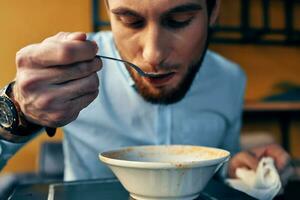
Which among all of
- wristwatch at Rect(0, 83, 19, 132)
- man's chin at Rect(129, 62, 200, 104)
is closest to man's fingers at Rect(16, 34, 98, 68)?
wristwatch at Rect(0, 83, 19, 132)

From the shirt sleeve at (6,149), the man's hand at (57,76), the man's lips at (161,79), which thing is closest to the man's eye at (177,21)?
the man's lips at (161,79)

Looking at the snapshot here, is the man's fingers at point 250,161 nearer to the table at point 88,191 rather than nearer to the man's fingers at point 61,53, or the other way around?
the table at point 88,191

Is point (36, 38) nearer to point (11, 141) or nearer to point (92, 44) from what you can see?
point (11, 141)

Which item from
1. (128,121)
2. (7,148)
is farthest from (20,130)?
(128,121)

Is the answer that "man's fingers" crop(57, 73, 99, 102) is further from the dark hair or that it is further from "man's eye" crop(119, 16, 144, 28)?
the dark hair

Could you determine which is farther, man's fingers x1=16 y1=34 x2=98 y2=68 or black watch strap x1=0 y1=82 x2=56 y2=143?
black watch strap x1=0 y1=82 x2=56 y2=143

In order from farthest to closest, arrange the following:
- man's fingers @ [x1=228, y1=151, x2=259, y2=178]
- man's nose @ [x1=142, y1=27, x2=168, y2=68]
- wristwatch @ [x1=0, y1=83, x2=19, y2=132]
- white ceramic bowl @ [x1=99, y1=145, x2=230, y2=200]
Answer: man's fingers @ [x1=228, y1=151, x2=259, y2=178] < man's nose @ [x1=142, y1=27, x2=168, y2=68] < wristwatch @ [x1=0, y1=83, x2=19, y2=132] < white ceramic bowl @ [x1=99, y1=145, x2=230, y2=200]

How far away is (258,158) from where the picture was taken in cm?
95

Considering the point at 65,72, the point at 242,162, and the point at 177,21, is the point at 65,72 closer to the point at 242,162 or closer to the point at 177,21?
the point at 177,21

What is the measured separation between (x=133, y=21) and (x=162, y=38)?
3.1 inches

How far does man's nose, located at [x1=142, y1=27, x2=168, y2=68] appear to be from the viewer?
814 millimetres

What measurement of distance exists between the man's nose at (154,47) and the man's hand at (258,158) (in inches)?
12.5

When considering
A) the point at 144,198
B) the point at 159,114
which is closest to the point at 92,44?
the point at 144,198

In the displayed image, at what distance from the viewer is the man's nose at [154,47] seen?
81 cm
